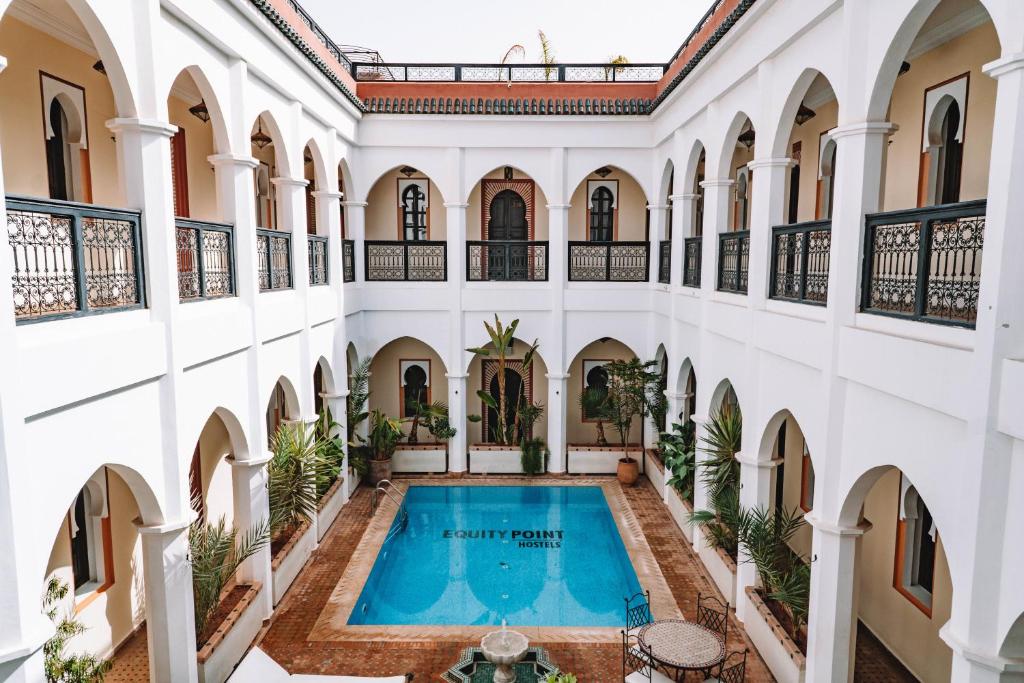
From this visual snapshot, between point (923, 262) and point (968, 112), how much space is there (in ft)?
10.9

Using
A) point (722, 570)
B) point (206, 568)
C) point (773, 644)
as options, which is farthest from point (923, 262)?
point (206, 568)

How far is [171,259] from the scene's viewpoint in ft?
24.1

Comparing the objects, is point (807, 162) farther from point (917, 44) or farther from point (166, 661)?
point (166, 661)

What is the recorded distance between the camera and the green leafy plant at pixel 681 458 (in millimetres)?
12852

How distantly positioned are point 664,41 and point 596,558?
21.8 meters

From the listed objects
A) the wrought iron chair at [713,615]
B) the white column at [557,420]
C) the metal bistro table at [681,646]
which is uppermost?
the white column at [557,420]

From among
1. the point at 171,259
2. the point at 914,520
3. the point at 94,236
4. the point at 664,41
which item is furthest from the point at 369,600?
the point at 664,41

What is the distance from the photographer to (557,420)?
1691 cm

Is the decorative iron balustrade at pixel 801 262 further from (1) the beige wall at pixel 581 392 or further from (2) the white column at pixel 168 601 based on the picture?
(1) the beige wall at pixel 581 392

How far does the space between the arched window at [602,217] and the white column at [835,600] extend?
12.1m

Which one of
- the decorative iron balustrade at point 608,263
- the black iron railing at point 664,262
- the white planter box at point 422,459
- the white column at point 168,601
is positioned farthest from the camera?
the white planter box at point 422,459

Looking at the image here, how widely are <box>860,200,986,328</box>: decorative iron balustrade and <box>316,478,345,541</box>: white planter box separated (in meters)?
9.95

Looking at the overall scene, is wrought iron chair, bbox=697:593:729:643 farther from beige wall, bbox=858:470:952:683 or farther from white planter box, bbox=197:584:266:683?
white planter box, bbox=197:584:266:683

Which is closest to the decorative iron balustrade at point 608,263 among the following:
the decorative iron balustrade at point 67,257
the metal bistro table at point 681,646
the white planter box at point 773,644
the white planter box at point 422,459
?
the white planter box at point 422,459
